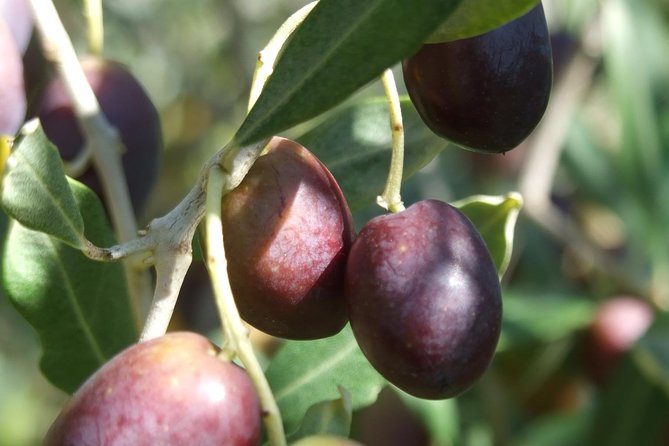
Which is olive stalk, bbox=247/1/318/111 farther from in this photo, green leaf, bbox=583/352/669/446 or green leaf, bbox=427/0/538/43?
green leaf, bbox=583/352/669/446

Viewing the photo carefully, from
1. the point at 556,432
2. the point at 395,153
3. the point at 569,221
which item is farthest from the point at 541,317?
the point at 395,153

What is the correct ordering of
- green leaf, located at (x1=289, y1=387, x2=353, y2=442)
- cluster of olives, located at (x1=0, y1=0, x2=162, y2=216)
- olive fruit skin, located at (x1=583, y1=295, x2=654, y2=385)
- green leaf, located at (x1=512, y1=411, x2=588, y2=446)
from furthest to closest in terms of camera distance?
1. green leaf, located at (x1=512, y1=411, x2=588, y2=446)
2. olive fruit skin, located at (x1=583, y1=295, x2=654, y2=385)
3. cluster of olives, located at (x1=0, y1=0, x2=162, y2=216)
4. green leaf, located at (x1=289, y1=387, x2=353, y2=442)

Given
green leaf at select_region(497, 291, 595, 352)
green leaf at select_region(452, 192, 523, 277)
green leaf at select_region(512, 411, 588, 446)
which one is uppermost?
green leaf at select_region(452, 192, 523, 277)

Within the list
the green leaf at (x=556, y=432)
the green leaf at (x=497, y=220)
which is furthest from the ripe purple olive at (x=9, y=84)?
the green leaf at (x=556, y=432)

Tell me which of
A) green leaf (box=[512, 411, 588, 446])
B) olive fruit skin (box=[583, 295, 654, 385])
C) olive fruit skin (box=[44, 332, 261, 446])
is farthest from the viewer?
green leaf (box=[512, 411, 588, 446])

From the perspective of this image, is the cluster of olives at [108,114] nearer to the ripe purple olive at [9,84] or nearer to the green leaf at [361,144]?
the ripe purple olive at [9,84]

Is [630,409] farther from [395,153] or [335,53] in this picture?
[335,53]

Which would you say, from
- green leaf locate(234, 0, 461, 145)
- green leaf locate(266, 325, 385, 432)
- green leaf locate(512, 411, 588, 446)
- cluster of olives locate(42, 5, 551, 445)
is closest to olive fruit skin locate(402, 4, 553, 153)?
cluster of olives locate(42, 5, 551, 445)
